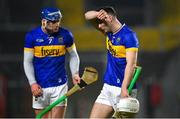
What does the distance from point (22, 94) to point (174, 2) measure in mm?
3987

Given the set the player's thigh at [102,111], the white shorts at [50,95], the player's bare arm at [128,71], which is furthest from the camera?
the white shorts at [50,95]

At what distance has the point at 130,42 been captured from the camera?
862 cm

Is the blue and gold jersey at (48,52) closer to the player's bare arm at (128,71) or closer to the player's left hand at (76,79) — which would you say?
the player's left hand at (76,79)

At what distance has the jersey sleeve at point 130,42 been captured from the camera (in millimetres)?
8609

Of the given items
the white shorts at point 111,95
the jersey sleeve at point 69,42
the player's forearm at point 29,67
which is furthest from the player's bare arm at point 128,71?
the player's forearm at point 29,67

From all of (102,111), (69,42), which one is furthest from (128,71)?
(69,42)

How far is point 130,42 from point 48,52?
139cm

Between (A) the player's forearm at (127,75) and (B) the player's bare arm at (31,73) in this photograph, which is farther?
(B) the player's bare arm at (31,73)

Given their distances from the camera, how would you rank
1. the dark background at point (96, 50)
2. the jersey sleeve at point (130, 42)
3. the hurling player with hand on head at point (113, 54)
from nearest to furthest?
the jersey sleeve at point (130, 42)
the hurling player with hand on head at point (113, 54)
the dark background at point (96, 50)

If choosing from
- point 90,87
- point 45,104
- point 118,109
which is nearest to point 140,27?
point 90,87

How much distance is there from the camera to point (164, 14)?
17.5 metres

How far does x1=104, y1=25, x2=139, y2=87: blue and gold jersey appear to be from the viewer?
28.4ft

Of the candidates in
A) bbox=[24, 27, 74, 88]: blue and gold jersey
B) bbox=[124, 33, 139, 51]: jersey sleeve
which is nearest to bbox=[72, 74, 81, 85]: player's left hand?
bbox=[24, 27, 74, 88]: blue and gold jersey

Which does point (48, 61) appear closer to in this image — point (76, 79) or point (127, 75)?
point (76, 79)
